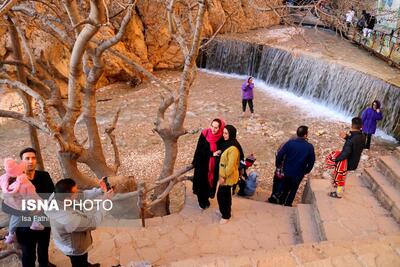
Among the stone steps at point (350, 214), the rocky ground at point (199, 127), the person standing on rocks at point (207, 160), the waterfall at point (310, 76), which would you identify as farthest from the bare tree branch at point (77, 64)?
the waterfall at point (310, 76)

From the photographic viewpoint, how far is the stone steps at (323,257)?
320cm

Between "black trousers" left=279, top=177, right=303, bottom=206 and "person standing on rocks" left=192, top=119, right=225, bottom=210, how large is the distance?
4.33 ft

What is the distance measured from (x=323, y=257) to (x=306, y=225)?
1.53 meters

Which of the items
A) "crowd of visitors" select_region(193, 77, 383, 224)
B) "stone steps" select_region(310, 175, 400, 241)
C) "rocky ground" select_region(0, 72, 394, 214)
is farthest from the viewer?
"rocky ground" select_region(0, 72, 394, 214)

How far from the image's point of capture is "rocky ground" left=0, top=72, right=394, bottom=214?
28.7 feet

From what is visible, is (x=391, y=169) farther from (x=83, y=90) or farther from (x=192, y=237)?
(x=83, y=90)

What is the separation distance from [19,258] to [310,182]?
166 inches

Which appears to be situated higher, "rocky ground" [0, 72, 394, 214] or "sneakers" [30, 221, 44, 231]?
"sneakers" [30, 221, 44, 231]

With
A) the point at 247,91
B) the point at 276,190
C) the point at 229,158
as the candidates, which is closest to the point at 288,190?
the point at 276,190

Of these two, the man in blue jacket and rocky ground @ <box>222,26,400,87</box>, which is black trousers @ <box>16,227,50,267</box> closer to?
the man in blue jacket

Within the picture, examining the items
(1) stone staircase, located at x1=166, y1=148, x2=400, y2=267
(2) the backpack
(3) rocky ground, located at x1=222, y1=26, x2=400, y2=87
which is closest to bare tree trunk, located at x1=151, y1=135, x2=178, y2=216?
(2) the backpack

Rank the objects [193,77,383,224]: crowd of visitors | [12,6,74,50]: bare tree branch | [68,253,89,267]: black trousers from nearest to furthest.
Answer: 1. [68,253,89,267]: black trousers
2. [193,77,383,224]: crowd of visitors
3. [12,6,74,50]: bare tree branch

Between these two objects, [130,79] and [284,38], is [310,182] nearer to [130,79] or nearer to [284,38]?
[130,79]

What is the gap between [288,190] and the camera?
583 centimetres
